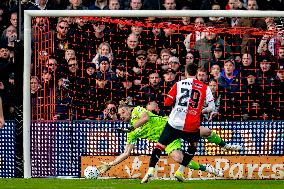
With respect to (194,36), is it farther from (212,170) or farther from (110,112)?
(212,170)

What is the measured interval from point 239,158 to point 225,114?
2.48 feet

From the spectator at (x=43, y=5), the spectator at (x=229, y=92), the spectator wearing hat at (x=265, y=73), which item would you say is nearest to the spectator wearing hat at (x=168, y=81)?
the spectator at (x=229, y=92)

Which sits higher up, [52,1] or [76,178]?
[52,1]

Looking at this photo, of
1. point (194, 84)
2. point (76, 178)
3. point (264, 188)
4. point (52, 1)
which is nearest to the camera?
point (264, 188)

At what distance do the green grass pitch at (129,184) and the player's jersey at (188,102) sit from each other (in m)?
0.88

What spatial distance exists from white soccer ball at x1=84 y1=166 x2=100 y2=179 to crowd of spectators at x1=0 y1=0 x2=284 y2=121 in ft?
2.97

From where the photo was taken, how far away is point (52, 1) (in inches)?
840

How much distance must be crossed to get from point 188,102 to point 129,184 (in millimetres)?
1514

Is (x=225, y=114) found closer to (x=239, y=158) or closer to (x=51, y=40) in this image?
(x=239, y=158)

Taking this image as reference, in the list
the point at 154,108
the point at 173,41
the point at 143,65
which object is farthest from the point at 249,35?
the point at 154,108

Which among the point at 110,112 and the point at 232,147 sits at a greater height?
the point at 110,112

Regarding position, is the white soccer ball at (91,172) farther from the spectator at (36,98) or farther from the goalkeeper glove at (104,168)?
the spectator at (36,98)

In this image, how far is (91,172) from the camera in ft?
62.4

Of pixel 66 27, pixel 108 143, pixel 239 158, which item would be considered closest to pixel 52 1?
pixel 66 27
